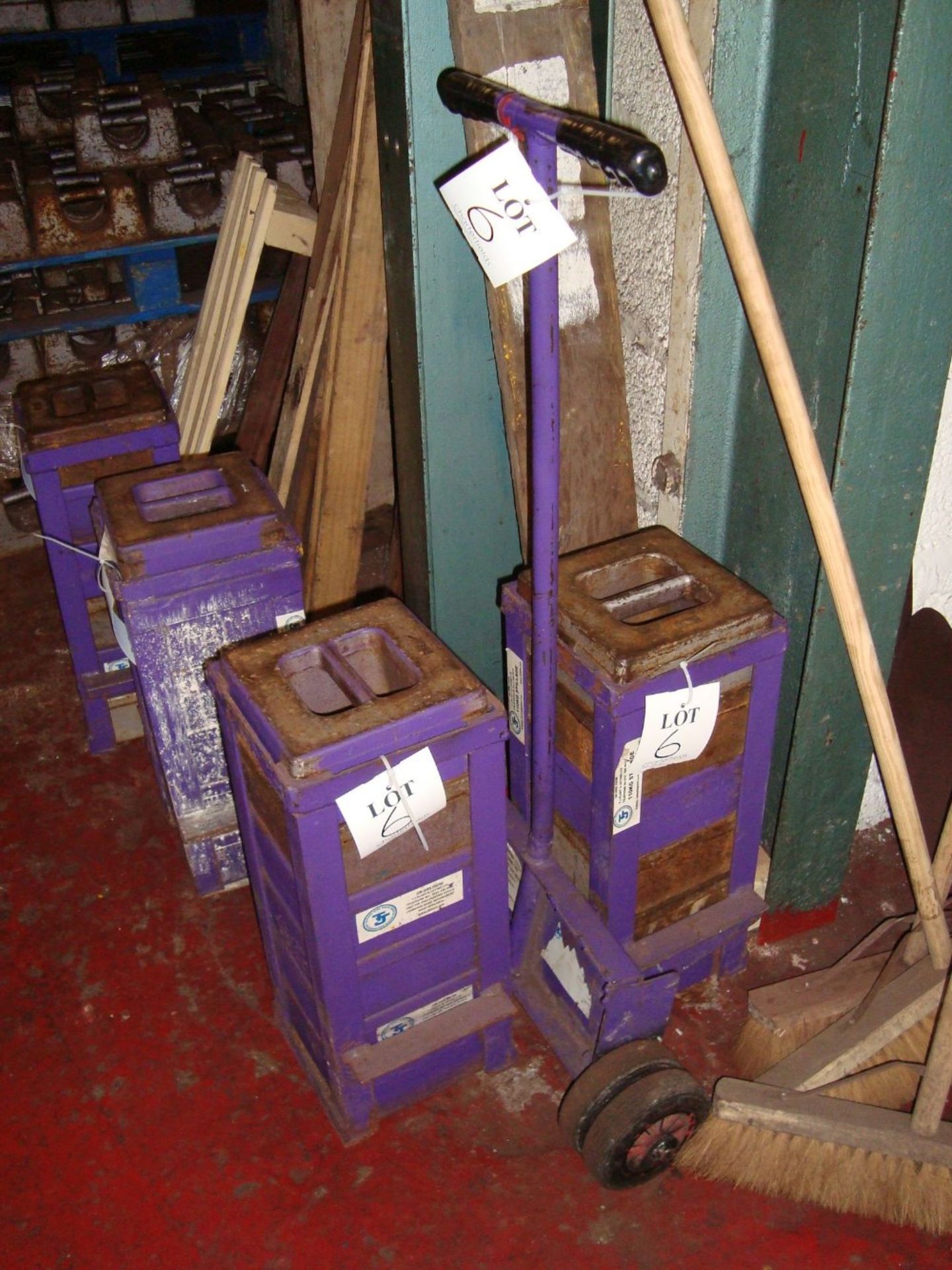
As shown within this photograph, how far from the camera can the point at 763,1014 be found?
209 cm

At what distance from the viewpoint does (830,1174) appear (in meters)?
1.90

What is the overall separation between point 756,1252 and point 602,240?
73.0 inches

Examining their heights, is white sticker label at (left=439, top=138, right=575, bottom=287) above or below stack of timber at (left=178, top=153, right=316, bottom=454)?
above

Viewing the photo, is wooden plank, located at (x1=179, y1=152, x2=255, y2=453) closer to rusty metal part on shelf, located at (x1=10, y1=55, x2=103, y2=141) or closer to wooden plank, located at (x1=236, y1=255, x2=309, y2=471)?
wooden plank, located at (x1=236, y1=255, x2=309, y2=471)

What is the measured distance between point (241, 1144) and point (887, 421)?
175 centimetres

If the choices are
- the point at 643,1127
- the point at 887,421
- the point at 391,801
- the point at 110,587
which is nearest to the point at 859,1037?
the point at 643,1127

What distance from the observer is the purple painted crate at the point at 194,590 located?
7.27ft

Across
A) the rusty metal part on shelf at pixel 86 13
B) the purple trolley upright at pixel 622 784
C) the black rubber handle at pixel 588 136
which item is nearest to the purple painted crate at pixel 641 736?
the purple trolley upright at pixel 622 784

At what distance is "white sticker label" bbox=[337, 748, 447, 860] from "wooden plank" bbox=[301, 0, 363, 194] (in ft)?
5.77

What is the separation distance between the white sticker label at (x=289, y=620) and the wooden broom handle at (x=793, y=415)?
3.74 feet

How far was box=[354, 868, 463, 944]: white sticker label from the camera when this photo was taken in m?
1.83

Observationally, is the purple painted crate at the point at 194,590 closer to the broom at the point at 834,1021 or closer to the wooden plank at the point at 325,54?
the wooden plank at the point at 325,54

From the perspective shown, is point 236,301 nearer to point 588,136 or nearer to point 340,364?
point 340,364

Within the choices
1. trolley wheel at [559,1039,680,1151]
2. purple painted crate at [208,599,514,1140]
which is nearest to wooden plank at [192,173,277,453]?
purple painted crate at [208,599,514,1140]
